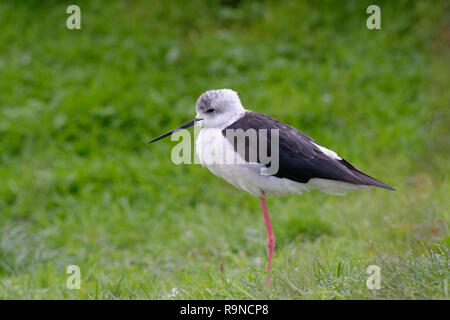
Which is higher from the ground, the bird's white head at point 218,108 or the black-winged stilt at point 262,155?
the bird's white head at point 218,108

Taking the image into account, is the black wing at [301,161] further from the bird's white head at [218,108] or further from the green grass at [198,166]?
the green grass at [198,166]

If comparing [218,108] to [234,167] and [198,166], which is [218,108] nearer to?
[234,167]

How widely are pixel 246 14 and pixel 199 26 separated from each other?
2.45 ft

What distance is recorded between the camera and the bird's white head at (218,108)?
3.31 metres

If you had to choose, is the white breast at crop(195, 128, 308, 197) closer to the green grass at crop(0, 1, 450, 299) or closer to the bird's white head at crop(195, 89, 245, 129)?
the bird's white head at crop(195, 89, 245, 129)

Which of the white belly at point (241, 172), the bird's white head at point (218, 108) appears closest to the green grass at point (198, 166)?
the white belly at point (241, 172)

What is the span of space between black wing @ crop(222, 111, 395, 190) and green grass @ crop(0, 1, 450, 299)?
0.56m

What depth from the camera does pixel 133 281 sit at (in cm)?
428

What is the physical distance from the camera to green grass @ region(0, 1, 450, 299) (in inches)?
174

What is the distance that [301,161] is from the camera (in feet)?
10.6

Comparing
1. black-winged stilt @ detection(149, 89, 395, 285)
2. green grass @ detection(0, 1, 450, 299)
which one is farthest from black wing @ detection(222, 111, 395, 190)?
green grass @ detection(0, 1, 450, 299)

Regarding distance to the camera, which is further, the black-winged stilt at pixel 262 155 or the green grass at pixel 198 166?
the green grass at pixel 198 166

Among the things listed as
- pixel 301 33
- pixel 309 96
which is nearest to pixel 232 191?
pixel 309 96

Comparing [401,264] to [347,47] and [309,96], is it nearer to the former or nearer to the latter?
[309,96]
